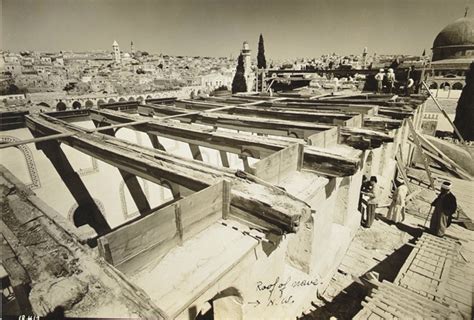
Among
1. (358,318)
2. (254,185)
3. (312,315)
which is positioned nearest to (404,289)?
(358,318)

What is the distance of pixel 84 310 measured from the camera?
205 centimetres

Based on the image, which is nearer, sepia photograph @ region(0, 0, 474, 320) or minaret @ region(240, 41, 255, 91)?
sepia photograph @ region(0, 0, 474, 320)

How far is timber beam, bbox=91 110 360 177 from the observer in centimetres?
519

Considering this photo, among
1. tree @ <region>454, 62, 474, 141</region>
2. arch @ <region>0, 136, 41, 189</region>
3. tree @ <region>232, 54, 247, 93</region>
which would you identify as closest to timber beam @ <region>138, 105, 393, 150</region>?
arch @ <region>0, 136, 41, 189</region>

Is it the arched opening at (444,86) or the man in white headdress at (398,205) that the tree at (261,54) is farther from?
the man in white headdress at (398,205)

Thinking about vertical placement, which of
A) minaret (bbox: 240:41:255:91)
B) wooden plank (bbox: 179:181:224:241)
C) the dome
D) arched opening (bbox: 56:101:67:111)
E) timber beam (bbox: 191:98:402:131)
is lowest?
arched opening (bbox: 56:101:67:111)

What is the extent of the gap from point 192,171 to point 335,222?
641cm

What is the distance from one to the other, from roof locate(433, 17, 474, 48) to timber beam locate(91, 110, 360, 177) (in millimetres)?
59655

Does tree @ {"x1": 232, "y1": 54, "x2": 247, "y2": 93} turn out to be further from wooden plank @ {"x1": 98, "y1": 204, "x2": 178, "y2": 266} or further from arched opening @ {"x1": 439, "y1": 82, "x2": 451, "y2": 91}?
arched opening @ {"x1": 439, "y1": 82, "x2": 451, "y2": 91}

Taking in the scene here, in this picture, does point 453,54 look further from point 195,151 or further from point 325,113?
point 195,151

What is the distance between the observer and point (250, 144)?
5891 mm

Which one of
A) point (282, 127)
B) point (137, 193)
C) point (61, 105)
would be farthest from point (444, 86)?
point (61, 105)

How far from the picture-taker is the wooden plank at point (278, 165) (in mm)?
4398

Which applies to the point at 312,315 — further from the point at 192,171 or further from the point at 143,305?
the point at 143,305
